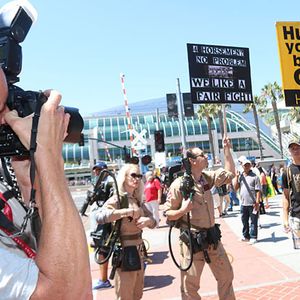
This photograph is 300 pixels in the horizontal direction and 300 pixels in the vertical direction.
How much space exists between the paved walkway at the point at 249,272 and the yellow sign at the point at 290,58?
239 centimetres

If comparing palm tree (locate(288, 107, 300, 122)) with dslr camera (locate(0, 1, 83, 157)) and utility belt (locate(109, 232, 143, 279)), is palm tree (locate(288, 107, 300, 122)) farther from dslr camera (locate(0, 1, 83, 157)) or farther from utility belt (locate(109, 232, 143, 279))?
dslr camera (locate(0, 1, 83, 157))

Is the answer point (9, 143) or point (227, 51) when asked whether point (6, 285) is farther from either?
point (227, 51)

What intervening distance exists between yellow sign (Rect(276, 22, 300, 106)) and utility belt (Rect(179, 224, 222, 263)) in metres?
1.98

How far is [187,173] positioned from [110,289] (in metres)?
2.40

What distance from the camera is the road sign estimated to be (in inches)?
203

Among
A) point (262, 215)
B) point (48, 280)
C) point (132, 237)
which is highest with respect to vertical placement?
point (48, 280)

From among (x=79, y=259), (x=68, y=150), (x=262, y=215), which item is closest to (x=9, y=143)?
(x=79, y=259)

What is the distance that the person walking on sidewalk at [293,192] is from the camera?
4.74 meters

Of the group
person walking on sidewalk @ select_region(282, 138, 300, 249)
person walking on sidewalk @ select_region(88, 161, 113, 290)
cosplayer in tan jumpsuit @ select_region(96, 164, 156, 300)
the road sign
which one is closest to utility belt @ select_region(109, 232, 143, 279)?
cosplayer in tan jumpsuit @ select_region(96, 164, 156, 300)

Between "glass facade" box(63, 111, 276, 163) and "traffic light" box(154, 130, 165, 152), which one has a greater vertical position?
"glass facade" box(63, 111, 276, 163)

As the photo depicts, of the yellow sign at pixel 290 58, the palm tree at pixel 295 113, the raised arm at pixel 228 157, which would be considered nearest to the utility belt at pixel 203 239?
the raised arm at pixel 228 157

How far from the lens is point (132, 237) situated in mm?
3990

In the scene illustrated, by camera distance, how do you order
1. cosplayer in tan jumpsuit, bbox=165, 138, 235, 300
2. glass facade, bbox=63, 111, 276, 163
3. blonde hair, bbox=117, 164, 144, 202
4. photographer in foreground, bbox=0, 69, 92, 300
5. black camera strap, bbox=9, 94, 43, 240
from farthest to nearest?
glass facade, bbox=63, 111, 276, 163, blonde hair, bbox=117, 164, 144, 202, cosplayer in tan jumpsuit, bbox=165, 138, 235, 300, black camera strap, bbox=9, 94, 43, 240, photographer in foreground, bbox=0, 69, 92, 300

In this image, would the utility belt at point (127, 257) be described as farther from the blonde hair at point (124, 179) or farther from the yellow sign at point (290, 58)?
the yellow sign at point (290, 58)
